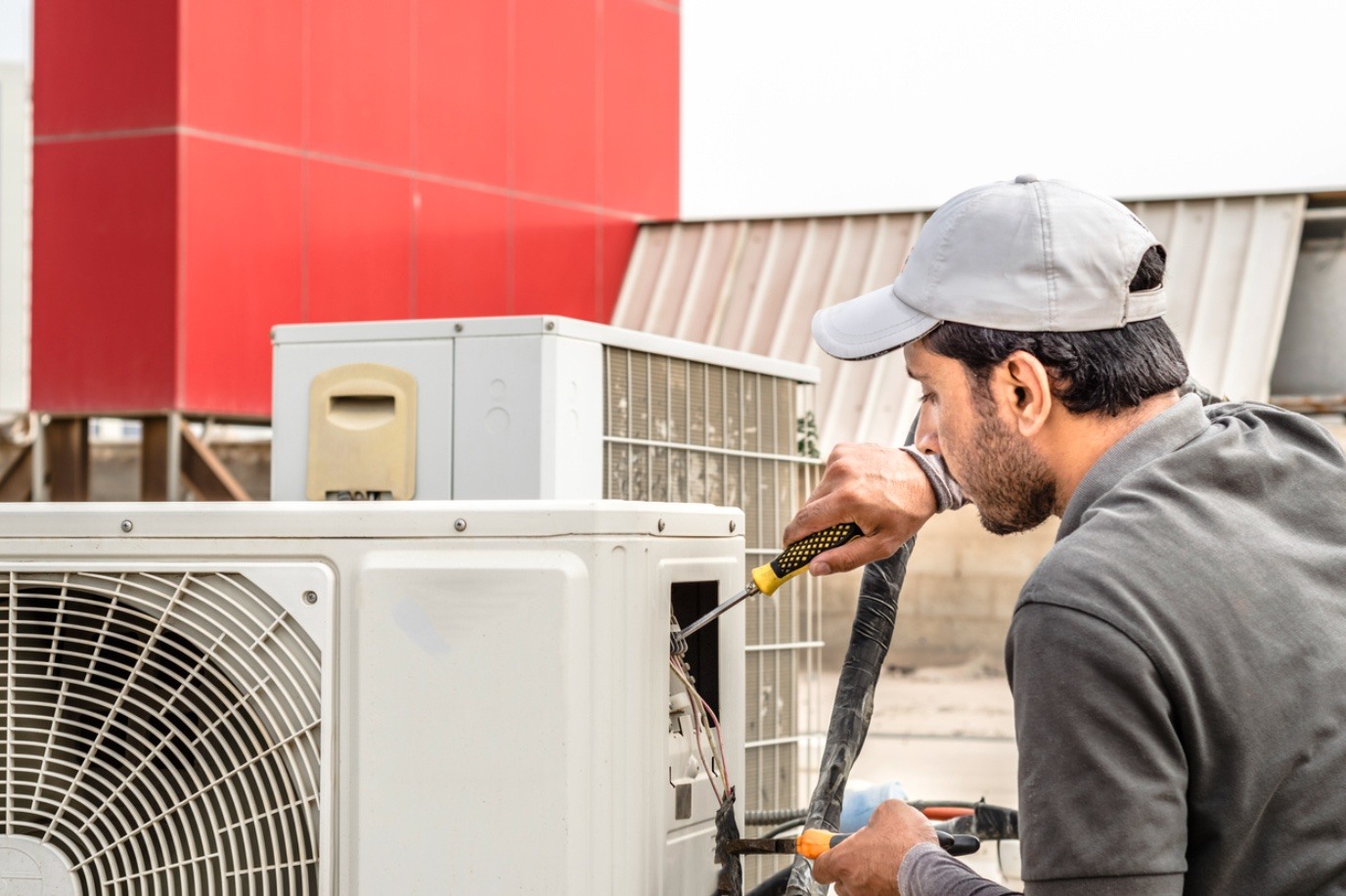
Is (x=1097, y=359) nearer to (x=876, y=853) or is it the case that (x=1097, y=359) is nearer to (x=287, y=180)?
(x=876, y=853)

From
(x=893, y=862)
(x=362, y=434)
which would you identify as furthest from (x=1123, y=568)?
(x=362, y=434)

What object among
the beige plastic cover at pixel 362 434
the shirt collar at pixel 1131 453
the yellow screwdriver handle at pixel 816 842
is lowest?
the yellow screwdriver handle at pixel 816 842

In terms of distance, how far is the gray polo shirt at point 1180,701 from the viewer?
114 centimetres

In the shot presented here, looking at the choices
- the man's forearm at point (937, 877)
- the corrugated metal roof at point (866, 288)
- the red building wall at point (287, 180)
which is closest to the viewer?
the man's forearm at point (937, 877)

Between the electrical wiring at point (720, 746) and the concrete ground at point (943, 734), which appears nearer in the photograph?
the electrical wiring at point (720, 746)

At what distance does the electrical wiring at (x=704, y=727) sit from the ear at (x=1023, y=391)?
473mm

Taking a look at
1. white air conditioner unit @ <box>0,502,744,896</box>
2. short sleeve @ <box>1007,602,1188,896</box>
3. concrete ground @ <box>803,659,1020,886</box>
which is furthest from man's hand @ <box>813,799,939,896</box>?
concrete ground @ <box>803,659,1020,886</box>

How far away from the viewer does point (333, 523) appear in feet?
5.04

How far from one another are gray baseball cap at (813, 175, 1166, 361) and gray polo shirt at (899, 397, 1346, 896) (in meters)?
0.18

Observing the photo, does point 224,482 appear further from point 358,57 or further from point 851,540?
point 851,540

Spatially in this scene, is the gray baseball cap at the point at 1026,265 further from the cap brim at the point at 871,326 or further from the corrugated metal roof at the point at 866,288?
the corrugated metal roof at the point at 866,288

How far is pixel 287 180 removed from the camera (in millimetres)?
8852

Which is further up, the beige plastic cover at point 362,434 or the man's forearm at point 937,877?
the beige plastic cover at point 362,434

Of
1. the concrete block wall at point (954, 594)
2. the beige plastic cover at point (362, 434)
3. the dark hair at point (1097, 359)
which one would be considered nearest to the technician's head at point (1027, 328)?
the dark hair at point (1097, 359)
